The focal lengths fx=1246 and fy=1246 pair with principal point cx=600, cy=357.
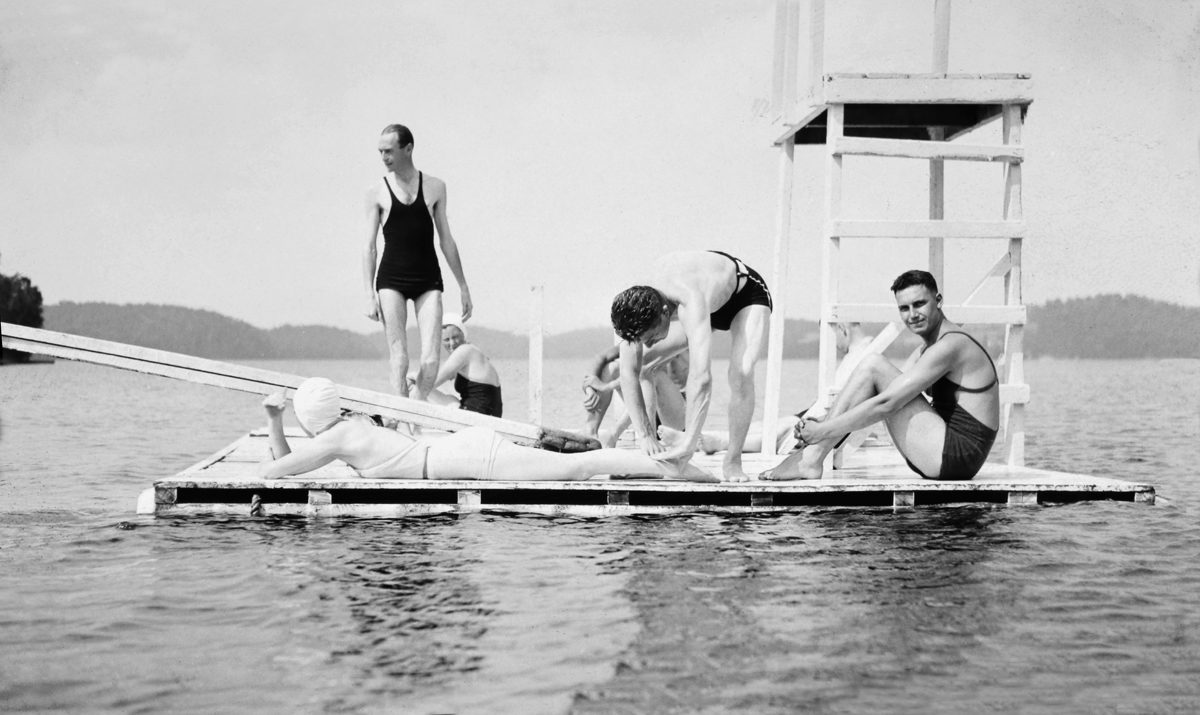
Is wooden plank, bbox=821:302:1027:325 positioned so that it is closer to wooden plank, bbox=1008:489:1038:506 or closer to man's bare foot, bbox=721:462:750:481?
wooden plank, bbox=1008:489:1038:506

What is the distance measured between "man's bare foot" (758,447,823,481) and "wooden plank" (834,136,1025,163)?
249 centimetres

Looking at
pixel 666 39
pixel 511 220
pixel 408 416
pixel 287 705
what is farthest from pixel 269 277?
pixel 287 705

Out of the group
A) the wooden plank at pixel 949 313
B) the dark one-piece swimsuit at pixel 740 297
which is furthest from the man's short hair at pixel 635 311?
the wooden plank at pixel 949 313

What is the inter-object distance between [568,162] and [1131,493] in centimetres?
6578

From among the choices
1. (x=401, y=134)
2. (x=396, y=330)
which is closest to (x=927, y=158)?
(x=401, y=134)

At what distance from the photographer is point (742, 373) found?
814 cm

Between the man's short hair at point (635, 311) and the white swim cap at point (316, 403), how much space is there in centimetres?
186

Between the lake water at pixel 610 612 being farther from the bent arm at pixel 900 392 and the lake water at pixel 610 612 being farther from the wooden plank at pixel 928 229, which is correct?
the wooden plank at pixel 928 229

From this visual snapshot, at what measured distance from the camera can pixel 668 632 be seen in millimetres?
5484

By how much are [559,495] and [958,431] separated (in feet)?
8.61

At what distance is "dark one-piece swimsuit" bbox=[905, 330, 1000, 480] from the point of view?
7.97m

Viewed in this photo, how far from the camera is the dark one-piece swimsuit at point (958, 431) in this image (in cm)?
797

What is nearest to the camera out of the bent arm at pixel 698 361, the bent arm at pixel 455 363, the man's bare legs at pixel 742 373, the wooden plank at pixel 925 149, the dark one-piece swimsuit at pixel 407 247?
the bent arm at pixel 698 361

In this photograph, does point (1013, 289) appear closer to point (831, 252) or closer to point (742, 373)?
point (831, 252)
